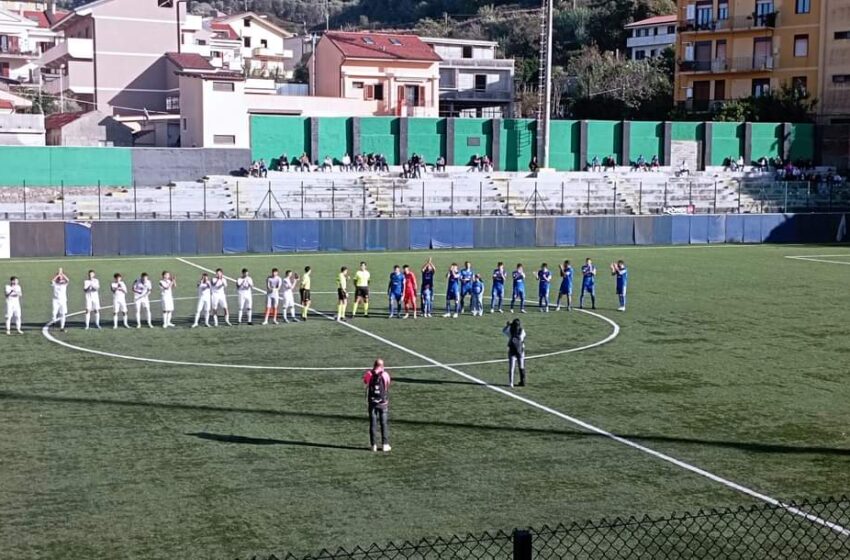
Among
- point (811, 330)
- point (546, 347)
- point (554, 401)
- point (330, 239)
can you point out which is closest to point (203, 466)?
point (554, 401)

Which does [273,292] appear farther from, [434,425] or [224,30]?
[224,30]

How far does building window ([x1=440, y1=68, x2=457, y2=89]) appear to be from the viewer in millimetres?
88344

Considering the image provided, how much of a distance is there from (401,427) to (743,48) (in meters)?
68.2

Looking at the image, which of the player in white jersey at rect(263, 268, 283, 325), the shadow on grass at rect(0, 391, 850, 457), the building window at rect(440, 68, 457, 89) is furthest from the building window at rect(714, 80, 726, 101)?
the shadow on grass at rect(0, 391, 850, 457)

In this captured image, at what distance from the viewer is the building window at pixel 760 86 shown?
7862cm

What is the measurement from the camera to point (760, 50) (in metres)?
77.6

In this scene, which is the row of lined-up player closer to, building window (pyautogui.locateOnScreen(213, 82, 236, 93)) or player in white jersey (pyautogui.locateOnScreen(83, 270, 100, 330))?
player in white jersey (pyautogui.locateOnScreen(83, 270, 100, 330))

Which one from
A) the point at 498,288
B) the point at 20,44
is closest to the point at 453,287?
the point at 498,288

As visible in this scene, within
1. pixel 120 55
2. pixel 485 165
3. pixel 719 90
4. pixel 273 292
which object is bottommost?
pixel 273 292

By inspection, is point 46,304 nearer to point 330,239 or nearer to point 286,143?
point 330,239

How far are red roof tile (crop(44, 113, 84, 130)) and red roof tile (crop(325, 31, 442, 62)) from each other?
65.7ft

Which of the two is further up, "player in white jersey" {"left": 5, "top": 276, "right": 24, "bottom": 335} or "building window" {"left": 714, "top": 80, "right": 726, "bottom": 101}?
"building window" {"left": 714, "top": 80, "right": 726, "bottom": 101}

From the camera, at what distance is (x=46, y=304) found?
1277 inches

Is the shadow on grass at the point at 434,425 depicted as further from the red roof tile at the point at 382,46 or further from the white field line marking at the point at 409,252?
the red roof tile at the point at 382,46
